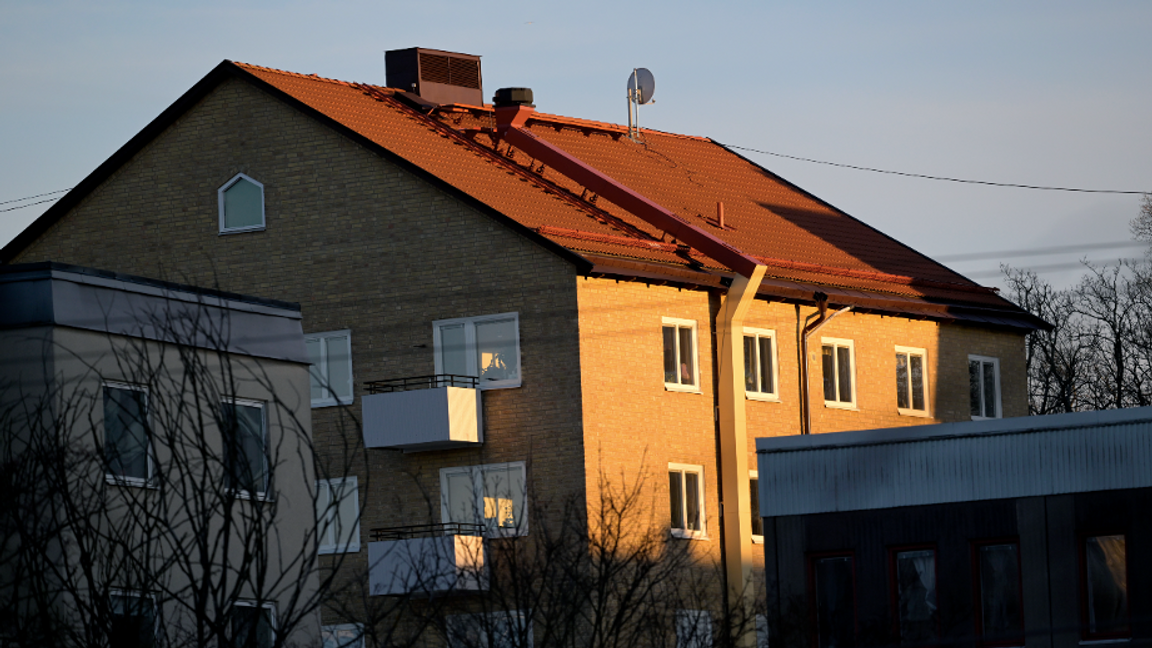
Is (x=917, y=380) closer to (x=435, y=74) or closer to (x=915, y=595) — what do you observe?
(x=435, y=74)

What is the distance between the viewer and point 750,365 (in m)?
37.7

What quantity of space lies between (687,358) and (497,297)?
3854 mm

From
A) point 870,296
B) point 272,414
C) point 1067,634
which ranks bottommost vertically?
point 1067,634

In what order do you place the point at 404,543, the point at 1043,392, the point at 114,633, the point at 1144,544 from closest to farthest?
the point at 114,633
the point at 1144,544
the point at 404,543
the point at 1043,392

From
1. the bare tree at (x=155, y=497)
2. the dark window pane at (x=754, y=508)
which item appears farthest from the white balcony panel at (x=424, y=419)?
the bare tree at (x=155, y=497)

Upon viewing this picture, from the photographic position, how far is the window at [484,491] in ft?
114

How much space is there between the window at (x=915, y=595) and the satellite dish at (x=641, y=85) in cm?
1888

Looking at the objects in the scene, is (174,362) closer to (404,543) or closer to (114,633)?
(114,633)

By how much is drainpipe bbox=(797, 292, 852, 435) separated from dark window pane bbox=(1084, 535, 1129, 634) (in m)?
13.3

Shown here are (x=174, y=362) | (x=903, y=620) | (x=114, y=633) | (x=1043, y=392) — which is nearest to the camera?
(x=114, y=633)

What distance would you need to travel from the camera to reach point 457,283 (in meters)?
35.6

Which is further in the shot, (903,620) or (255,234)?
(255,234)

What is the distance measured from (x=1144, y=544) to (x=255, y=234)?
18.8m

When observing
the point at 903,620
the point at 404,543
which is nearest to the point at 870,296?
the point at 404,543
